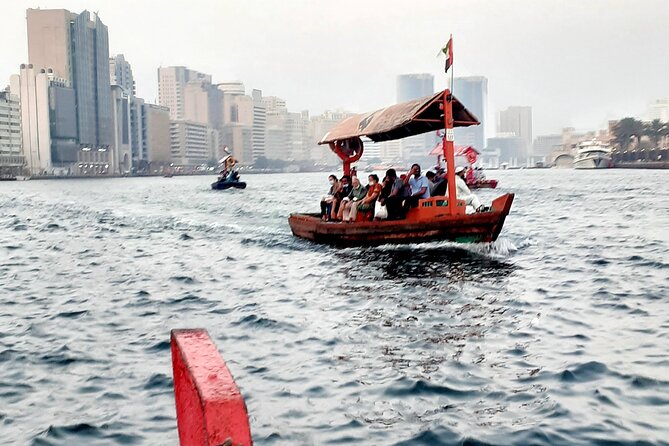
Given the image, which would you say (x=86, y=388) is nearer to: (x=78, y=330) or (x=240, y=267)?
(x=78, y=330)

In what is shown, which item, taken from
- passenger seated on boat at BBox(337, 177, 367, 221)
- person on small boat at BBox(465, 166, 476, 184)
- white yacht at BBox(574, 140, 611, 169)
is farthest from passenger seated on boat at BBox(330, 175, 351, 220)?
white yacht at BBox(574, 140, 611, 169)

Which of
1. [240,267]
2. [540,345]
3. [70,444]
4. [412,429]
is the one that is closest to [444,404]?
[412,429]

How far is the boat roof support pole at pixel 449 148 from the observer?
16.8 meters

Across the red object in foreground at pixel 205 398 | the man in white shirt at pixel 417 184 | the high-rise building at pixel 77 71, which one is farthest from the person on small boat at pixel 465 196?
the high-rise building at pixel 77 71

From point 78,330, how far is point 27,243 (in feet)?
51.7

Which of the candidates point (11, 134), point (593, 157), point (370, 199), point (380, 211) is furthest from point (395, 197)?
point (11, 134)

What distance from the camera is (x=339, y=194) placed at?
2086 cm

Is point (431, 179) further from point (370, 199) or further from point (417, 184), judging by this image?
point (370, 199)

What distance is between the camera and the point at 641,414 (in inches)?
258

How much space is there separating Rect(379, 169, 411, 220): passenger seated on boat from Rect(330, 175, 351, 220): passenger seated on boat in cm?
257

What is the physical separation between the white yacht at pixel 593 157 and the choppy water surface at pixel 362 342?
126m

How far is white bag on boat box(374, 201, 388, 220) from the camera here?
18141mm

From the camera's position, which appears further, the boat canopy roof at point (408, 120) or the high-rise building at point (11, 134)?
the high-rise building at point (11, 134)

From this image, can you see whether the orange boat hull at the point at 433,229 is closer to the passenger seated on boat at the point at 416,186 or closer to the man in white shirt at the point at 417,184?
the passenger seated on boat at the point at 416,186
